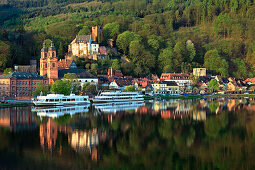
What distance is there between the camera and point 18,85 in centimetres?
7019

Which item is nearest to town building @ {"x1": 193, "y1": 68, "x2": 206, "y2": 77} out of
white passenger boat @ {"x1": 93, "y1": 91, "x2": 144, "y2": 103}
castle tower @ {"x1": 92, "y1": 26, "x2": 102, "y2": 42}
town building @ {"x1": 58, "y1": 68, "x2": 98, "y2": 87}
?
castle tower @ {"x1": 92, "y1": 26, "x2": 102, "y2": 42}

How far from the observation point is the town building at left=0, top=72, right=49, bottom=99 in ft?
227

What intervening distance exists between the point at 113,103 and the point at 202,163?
44.7 meters

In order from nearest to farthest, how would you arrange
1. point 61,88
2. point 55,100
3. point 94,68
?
1. point 55,100
2. point 61,88
3. point 94,68

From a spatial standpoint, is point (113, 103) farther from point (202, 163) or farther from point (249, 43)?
point (249, 43)

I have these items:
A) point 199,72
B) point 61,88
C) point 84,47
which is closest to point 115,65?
point 84,47

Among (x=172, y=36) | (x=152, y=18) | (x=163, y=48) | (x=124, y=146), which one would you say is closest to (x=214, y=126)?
(x=124, y=146)

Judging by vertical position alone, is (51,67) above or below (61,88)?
above

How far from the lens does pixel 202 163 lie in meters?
22.0

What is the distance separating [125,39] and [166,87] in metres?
21.3

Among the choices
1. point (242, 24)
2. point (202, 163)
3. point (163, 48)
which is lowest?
point (202, 163)

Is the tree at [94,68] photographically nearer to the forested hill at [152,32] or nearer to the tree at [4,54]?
the forested hill at [152,32]

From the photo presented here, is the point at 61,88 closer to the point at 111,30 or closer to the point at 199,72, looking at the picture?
the point at 111,30

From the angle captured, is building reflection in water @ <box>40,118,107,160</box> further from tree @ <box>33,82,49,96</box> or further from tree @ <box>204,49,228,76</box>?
tree @ <box>204,49,228,76</box>
